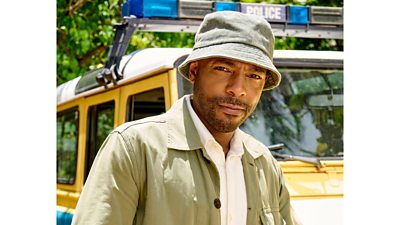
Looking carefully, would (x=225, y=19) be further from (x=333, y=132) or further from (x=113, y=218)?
(x=333, y=132)

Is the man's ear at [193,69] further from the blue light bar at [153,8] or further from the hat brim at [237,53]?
the blue light bar at [153,8]

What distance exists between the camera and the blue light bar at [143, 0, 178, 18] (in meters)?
5.46

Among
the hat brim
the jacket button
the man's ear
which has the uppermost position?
the hat brim

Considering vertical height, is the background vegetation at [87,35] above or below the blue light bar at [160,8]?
above

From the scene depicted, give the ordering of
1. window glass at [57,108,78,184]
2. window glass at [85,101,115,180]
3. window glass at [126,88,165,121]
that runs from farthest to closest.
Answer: window glass at [57,108,78,184], window glass at [85,101,115,180], window glass at [126,88,165,121]

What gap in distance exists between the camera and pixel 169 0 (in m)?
5.49

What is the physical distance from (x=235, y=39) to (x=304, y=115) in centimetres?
275

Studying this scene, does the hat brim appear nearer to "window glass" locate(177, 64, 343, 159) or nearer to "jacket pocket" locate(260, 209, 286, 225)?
"jacket pocket" locate(260, 209, 286, 225)

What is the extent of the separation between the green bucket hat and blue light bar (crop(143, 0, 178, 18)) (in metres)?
2.78

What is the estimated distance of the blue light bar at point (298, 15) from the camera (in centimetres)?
583

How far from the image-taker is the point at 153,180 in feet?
7.99

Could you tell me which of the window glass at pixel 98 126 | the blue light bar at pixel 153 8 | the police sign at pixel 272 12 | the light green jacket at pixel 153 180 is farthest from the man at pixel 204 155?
the window glass at pixel 98 126

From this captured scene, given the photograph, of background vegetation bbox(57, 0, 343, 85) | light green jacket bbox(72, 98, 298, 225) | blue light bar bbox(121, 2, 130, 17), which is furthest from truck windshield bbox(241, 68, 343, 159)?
background vegetation bbox(57, 0, 343, 85)
